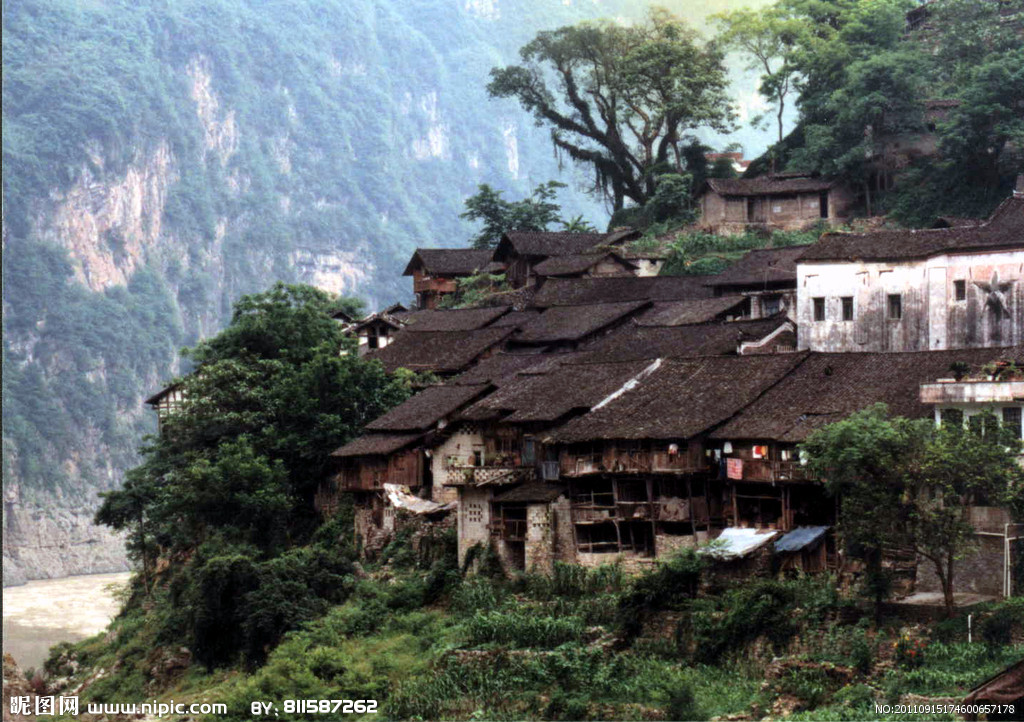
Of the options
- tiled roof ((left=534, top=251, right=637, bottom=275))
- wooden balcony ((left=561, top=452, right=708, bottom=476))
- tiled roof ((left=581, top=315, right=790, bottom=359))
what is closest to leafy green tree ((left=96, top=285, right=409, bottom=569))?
tiled roof ((left=581, top=315, right=790, bottom=359))

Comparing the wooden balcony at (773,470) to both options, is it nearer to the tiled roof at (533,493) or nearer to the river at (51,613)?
the tiled roof at (533,493)

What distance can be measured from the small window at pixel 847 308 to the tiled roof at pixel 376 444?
36.6 ft

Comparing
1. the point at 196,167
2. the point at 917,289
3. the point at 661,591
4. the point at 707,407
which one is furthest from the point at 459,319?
the point at 196,167

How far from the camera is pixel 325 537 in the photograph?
145 feet

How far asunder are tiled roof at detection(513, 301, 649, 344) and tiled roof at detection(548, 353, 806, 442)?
1034 cm

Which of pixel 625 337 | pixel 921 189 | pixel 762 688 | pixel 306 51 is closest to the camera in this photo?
pixel 762 688

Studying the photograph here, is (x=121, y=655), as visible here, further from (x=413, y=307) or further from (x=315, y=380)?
(x=413, y=307)

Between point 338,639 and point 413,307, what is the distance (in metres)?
34.3

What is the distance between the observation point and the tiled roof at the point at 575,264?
59406 millimetres

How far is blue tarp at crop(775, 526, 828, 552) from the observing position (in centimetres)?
3225

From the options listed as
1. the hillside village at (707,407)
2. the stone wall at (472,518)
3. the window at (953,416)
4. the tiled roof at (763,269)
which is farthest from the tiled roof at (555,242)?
the window at (953,416)

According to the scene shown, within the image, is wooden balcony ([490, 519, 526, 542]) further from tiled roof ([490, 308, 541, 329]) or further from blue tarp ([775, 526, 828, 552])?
tiled roof ([490, 308, 541, 329])

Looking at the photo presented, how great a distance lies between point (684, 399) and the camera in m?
36.9

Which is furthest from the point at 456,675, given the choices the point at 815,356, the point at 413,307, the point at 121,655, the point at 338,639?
the point at 413,307
